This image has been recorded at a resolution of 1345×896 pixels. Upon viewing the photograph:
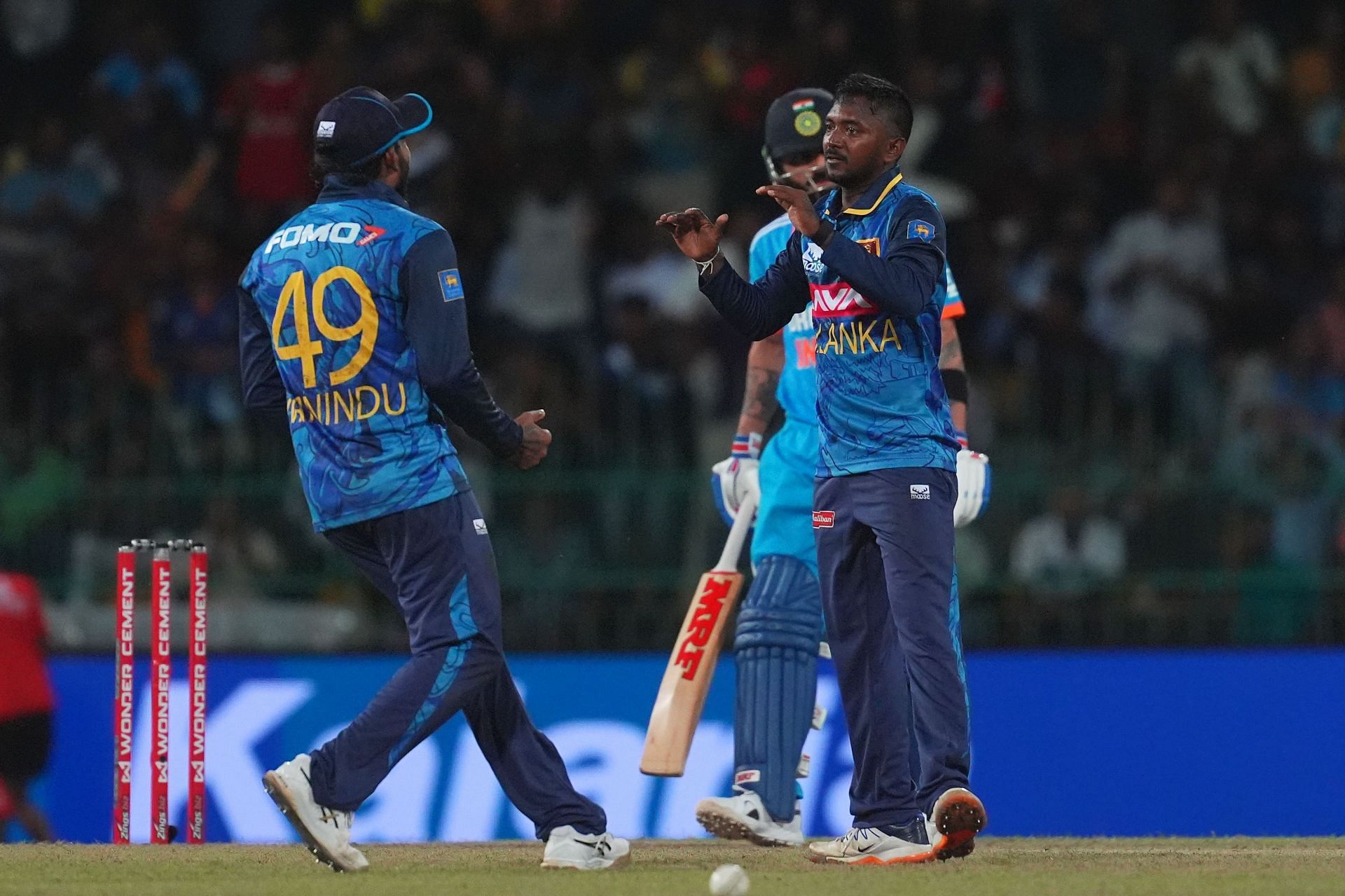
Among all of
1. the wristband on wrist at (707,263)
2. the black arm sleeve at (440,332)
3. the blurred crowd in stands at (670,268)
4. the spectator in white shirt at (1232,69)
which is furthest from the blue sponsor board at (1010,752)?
the spectator in white shirt at (1232,69)

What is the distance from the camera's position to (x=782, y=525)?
23.0 feet

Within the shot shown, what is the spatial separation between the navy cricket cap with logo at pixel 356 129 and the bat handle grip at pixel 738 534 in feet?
6.18

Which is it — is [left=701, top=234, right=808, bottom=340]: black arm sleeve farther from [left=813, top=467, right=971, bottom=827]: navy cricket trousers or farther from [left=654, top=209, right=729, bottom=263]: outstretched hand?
[left=813, top=467, right=971, bottom=827]: navy cricket trousers

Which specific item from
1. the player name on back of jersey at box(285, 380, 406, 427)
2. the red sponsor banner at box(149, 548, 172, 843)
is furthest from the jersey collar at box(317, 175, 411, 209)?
the red sponsor banner at box(149, 548, 172, 843)

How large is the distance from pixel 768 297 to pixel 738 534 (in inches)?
45.7

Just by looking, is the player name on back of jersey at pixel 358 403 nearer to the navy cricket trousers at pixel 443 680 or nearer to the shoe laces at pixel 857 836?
the navy cricket trousers at pixel 443 680

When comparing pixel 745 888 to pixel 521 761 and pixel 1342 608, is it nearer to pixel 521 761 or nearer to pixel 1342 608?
pixel 521 761

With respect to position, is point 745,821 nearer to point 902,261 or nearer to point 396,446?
point 396,446

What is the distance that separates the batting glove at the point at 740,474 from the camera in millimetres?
7207

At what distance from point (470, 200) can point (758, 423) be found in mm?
6415

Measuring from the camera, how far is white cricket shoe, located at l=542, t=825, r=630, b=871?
581cm

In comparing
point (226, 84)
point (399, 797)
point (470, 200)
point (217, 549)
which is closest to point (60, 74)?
point (226, 84)

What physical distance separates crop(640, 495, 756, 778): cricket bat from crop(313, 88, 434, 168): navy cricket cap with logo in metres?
1.90

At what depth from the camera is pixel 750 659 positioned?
695 cm
